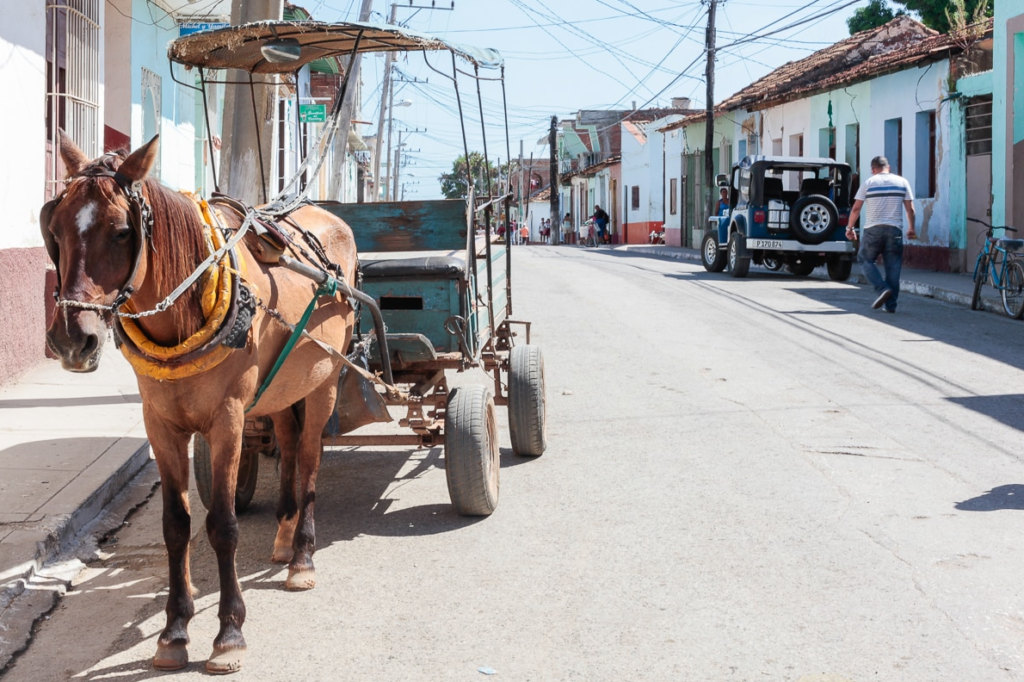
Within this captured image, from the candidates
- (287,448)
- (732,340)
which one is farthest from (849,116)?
(287,448)

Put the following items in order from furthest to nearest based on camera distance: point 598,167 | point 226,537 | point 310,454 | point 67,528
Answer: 1. point 598,167
2. point 67,528
3. point 310,454
4. point 226,537

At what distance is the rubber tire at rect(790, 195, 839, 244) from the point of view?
62.2ft

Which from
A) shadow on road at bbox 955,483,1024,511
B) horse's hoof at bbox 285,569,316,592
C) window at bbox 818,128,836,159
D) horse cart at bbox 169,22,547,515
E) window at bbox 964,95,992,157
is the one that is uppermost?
window at bbox 818,128,836,159

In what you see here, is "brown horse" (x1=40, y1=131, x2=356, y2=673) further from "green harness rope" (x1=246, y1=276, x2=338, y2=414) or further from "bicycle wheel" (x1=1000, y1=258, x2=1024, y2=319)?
"bicycle wheel" (x1=1000, y1=258, x2=1024, y2=319)

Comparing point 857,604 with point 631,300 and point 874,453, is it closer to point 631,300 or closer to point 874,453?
point 874,453

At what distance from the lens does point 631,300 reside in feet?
52.1

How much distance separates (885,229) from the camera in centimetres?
1438

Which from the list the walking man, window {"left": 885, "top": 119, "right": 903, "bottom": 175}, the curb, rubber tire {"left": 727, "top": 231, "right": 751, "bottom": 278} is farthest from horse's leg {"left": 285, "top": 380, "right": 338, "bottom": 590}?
window {"left": 885, "top": 119, "right": 903, "bottom": 175}

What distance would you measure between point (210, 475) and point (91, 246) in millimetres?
2507

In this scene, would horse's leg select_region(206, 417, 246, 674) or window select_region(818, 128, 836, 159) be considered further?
window select_region(818, 128, 836, 159)

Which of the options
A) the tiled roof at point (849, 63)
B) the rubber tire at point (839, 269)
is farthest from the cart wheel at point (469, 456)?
the tiled roof at point (849, 63)

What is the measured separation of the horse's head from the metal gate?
277 inches

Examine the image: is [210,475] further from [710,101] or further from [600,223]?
[600,223]

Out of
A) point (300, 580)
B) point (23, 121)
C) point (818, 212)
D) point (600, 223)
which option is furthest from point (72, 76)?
point (600, 223)
